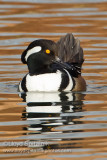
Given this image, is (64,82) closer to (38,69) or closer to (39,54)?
(38,69)

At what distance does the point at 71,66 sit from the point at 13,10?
31.0 ft

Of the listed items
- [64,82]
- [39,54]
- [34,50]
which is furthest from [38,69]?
[64,82]

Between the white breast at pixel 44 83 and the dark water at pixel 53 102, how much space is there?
0.50 feet

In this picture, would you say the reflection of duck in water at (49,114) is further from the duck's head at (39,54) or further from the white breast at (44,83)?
the duck's head at (39,54)

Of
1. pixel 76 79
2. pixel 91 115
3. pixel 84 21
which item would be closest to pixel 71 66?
pixel 76 79

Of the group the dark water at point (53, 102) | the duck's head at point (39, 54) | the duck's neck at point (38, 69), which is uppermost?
the duck's head at point (39, 54)

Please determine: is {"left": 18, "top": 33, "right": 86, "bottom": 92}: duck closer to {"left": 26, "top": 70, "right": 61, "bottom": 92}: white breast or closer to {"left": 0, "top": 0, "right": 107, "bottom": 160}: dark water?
{"left": 26, "top": 70, "right": 61, "bottom": 92}: white breast

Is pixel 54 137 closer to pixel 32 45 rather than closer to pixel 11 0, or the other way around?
pixel 32 45

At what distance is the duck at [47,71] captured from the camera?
12812 mm

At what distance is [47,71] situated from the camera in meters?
13.0

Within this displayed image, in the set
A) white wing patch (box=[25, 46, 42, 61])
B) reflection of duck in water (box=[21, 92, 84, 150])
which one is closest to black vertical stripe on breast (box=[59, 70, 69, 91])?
reflection of duck in water (box=[21, 92, 84, 150])

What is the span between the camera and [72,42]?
46.6ft

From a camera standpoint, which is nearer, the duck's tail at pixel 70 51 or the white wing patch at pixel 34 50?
the white wing patch at pixel 34 50

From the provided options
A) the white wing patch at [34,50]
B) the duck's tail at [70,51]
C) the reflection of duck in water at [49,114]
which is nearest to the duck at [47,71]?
the white wing patch at [34,50]
